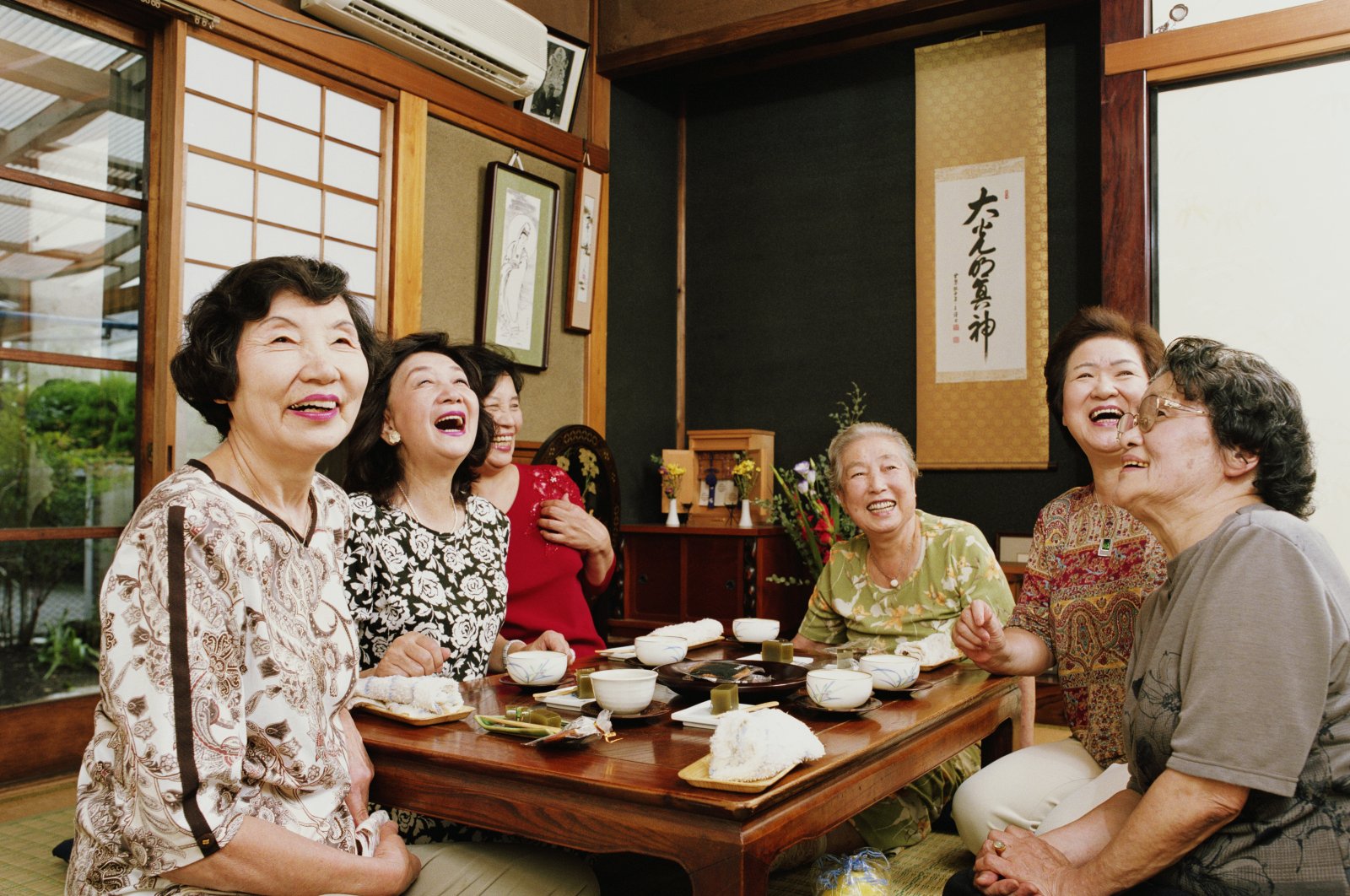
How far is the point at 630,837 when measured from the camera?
4.15ft

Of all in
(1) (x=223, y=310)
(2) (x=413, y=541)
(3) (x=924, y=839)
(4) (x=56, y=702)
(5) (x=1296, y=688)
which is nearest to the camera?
(5) (x=1296, y=688)

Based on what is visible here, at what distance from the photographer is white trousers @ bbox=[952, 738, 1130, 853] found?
76.7 inches

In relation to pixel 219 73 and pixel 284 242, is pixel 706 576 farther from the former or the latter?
pixel 219 73

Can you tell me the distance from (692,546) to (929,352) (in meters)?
1.46

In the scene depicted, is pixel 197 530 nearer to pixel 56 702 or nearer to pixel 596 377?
pixel 56 702

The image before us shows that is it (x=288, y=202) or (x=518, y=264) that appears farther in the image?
(x=518, y=264)

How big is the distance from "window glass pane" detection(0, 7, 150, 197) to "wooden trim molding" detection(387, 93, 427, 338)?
907mm

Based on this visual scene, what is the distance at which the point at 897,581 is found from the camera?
262 centimetres

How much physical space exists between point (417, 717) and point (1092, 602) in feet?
4.50

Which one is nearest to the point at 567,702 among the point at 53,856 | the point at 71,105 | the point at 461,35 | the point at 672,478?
the point at 53,856

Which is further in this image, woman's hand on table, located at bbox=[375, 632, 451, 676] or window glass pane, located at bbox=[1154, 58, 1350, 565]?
window glass pane, located at bbox=[1154, 58, 1350, 565]

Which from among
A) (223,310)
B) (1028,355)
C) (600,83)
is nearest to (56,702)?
(223,310)

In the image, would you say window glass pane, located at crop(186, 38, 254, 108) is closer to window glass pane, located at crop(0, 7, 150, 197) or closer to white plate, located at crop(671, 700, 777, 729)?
window glass pane, located at crop(0, 7, 150, 197)

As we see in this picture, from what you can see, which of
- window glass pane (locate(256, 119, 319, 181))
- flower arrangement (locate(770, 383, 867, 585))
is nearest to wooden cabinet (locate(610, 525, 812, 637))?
flower arrangement (locate(770, 383, 867, 585))
